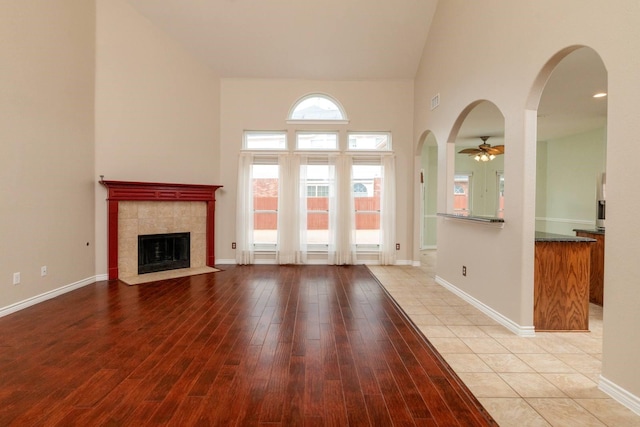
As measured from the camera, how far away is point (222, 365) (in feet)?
7.33

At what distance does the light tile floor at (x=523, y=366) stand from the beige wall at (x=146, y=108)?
174 inches

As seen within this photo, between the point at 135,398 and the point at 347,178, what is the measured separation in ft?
15.7

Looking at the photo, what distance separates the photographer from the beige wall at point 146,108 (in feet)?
14.7

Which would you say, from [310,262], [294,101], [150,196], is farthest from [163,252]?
[294,101]

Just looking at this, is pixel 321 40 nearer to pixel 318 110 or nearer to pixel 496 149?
pixel 318 110

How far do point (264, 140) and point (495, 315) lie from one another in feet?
15.9

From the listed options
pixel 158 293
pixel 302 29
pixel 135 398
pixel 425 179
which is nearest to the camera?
pixel 135 398

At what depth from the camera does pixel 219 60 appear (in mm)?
5594

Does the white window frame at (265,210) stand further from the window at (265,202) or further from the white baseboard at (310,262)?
the white baseboard at (310,262)

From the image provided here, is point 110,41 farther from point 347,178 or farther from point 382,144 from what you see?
point 382,144

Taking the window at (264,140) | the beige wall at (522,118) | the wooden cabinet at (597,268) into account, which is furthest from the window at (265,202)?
the wooden cabinet at (597,268)

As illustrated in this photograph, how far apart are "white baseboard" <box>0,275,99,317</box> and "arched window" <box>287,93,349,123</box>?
14.3 ft

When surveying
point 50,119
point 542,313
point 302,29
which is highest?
point 302,29

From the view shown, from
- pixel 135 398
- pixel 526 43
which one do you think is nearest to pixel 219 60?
pixel 526 43
